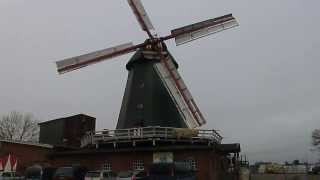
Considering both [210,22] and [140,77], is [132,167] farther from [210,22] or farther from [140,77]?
[210,22]

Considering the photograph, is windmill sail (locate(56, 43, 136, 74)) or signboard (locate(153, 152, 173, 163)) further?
windmill sail (locate(56, 43, 136, 74))

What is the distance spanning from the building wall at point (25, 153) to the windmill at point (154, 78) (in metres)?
11.5

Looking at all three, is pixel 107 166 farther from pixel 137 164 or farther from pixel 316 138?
pixel 316 138

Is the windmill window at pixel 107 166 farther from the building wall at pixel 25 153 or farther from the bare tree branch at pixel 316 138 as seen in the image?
the bare tree branch at pixel 316 138

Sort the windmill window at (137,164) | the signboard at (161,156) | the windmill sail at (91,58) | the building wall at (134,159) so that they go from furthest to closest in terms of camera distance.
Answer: the windmill sail at (91,58) < the windmill window at (137,164) < the signboard at (161,156) < the building wall at (134,159)

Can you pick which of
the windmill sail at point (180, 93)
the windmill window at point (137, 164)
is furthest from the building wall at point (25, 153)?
the windmill sail at point (180, 93)

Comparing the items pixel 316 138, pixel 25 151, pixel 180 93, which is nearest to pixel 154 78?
pixel 180 93

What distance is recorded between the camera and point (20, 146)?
1892 inches

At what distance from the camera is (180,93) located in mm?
40781

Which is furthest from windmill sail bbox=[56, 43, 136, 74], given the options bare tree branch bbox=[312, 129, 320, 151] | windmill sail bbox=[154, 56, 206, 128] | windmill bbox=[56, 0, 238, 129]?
bare tree branch bbox=[312, 129, 320, 151]

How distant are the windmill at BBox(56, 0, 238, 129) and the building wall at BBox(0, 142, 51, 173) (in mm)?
11464

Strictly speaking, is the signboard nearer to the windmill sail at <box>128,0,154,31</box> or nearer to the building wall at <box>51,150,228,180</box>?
the building wall at <box>51,150,228,180</box>

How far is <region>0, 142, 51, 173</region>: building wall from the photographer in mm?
46719

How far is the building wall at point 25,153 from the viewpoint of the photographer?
46719mm
